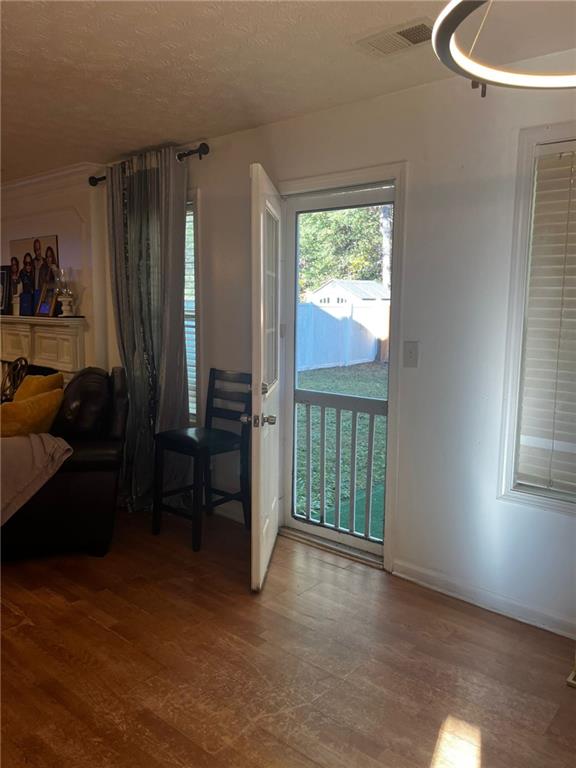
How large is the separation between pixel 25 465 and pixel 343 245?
2081 millimetres

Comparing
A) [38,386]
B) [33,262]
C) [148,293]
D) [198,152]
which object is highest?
[198,152]

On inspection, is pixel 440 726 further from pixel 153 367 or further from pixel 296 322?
pixel 153 367

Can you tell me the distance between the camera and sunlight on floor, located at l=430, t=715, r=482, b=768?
176cm

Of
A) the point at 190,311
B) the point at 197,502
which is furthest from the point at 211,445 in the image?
the point at 190,311

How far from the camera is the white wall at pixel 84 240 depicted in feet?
14.5

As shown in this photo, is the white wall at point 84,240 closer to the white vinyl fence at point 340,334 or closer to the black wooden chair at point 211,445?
the black wooden chair at point 211,445

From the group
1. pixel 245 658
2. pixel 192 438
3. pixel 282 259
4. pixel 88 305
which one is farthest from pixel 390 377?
pixel 88 305

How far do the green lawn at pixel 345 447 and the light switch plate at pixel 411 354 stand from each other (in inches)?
9.9

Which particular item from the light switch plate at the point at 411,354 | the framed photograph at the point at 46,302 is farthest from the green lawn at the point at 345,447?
the framed photograph at the point at 46,302

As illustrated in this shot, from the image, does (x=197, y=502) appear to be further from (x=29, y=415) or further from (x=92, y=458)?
(x=29, y=415)

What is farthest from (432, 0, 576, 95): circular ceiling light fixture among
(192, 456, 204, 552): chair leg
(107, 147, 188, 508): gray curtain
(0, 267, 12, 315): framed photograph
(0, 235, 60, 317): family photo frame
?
(0, 267, 12, 315): framed photograph

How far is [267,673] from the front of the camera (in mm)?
2170

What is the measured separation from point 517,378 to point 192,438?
1.81 m

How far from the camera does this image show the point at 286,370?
3.45 metres
